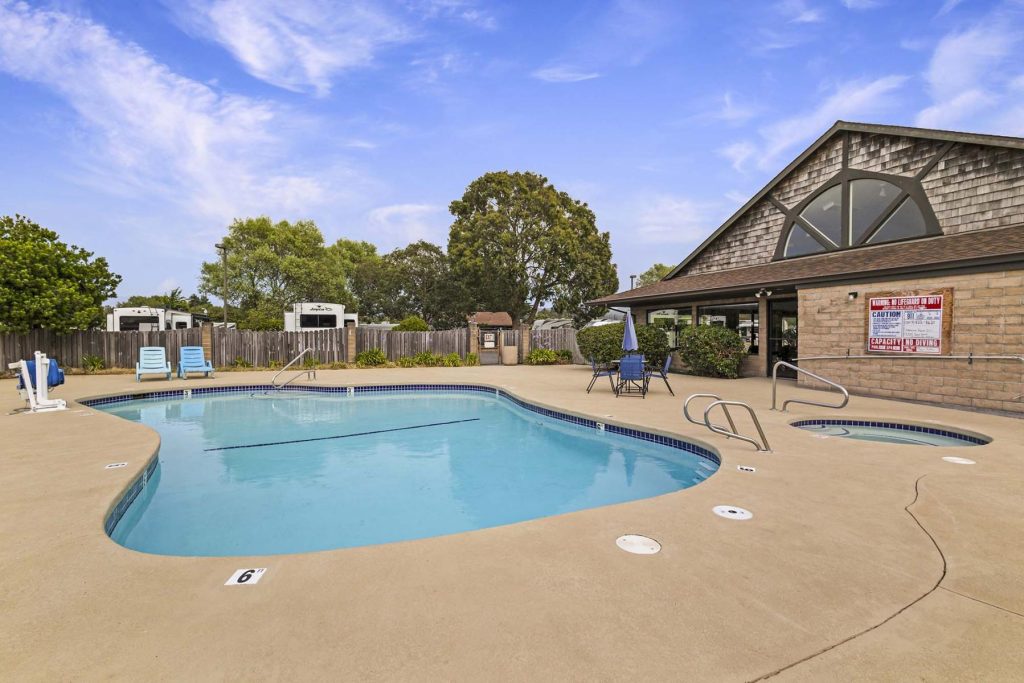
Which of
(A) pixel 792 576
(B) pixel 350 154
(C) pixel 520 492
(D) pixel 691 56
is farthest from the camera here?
(B) pixel 350 154

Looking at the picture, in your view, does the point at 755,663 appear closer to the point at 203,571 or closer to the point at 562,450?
the point at 203,571

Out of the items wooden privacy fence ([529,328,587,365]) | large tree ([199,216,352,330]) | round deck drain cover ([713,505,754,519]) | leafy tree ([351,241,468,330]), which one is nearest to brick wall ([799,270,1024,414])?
round deck drain cover ([713,505,754,519])

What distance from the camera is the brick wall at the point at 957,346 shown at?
7.80m

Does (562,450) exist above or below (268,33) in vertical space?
below

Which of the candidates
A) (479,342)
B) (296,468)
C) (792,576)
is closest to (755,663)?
(792,576)

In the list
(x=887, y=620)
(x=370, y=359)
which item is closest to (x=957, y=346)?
(x=887, y=620)

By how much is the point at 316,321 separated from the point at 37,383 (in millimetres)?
13422

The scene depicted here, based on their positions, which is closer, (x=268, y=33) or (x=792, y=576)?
(x=792, y=576)

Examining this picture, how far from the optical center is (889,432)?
7.01m

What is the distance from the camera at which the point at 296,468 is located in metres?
6.07

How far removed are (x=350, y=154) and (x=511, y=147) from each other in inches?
389

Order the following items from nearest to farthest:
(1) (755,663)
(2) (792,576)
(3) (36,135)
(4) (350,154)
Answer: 1. (1) (755,663)
2. (2) (792,576)
3. (3) (36,135)
4. (4) (350,154)

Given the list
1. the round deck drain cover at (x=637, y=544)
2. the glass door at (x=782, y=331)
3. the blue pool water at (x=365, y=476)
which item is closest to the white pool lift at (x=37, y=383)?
the blue pool water at (x=365, y=476)

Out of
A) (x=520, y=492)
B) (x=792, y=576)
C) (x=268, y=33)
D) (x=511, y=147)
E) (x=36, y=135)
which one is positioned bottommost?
(x=520, y=492)
